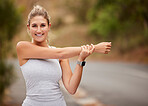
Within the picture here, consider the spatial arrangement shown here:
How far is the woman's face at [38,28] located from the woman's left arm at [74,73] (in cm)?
28

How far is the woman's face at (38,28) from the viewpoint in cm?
218

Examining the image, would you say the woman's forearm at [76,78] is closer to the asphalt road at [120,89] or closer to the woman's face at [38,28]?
the woman's face at [38,28]

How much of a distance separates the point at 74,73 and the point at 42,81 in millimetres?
276

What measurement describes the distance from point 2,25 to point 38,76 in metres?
5.81

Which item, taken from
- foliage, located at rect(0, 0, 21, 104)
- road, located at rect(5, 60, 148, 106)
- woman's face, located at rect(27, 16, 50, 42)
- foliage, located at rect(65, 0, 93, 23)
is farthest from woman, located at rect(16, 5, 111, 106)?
foliage, located at rect(65, 0, 93, 23)

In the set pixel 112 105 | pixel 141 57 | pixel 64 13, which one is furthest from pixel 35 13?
pixel 64 13

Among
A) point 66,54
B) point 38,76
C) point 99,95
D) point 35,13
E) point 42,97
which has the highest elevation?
point 35,13

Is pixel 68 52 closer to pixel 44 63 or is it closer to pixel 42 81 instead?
pixel 44 63

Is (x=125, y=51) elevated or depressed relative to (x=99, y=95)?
depressed

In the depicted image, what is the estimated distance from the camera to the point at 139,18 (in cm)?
851

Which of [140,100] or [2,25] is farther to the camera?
[140,100]

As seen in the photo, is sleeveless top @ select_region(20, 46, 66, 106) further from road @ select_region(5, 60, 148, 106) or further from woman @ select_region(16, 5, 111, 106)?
road @ select_region(5, 60, 148, 106)

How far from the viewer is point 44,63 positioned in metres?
2.14

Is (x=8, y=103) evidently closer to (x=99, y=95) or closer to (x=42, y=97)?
(x=99, y=95)
